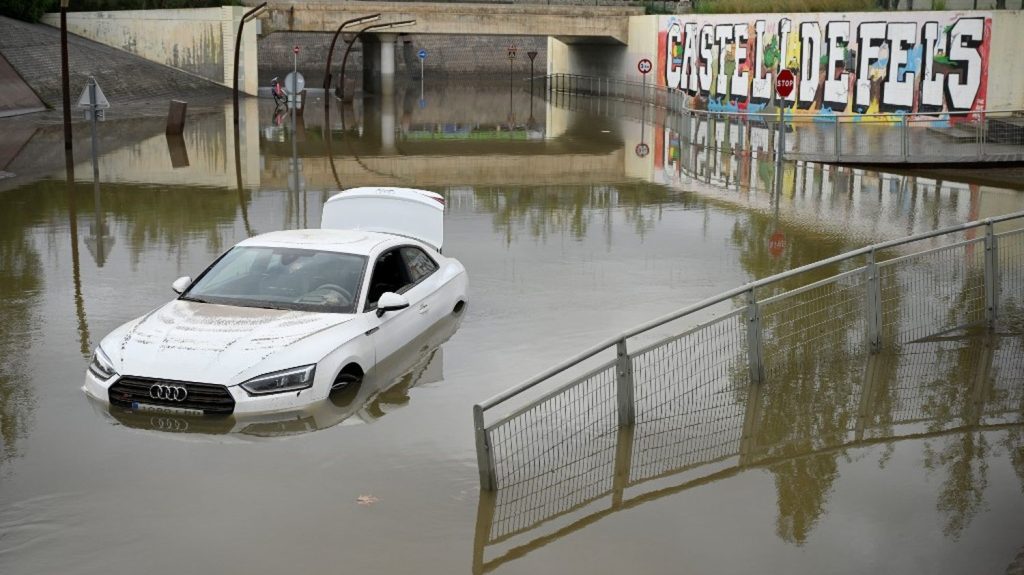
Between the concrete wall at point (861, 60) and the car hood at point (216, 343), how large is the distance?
1119 inches

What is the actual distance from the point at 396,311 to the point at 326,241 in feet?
3.75

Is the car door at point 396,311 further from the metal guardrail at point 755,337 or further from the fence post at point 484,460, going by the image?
the fence post at point 484,460

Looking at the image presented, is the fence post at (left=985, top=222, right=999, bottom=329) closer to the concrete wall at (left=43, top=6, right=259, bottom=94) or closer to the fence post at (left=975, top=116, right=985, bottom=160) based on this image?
the fence post at (left=975, top=116, right=985, bottom=160)

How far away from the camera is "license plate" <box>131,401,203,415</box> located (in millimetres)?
10312

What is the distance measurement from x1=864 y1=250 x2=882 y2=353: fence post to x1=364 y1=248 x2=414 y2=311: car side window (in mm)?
4343

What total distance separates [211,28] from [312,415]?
4785 centimetres

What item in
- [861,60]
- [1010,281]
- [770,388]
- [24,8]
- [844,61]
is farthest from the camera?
[24,8]

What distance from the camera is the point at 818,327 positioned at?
1255 centimetres

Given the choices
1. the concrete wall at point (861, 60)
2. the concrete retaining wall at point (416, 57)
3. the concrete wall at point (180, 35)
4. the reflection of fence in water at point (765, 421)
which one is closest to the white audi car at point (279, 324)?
the reflection of fence in water at point (765, 421)

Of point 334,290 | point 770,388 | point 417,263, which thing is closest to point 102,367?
point 334,290

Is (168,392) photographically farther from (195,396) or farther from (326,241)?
(326,241)

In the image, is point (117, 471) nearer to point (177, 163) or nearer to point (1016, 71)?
point (177, 163)

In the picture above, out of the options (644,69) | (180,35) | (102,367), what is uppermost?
(180,35)

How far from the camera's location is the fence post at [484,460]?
8.62 m
